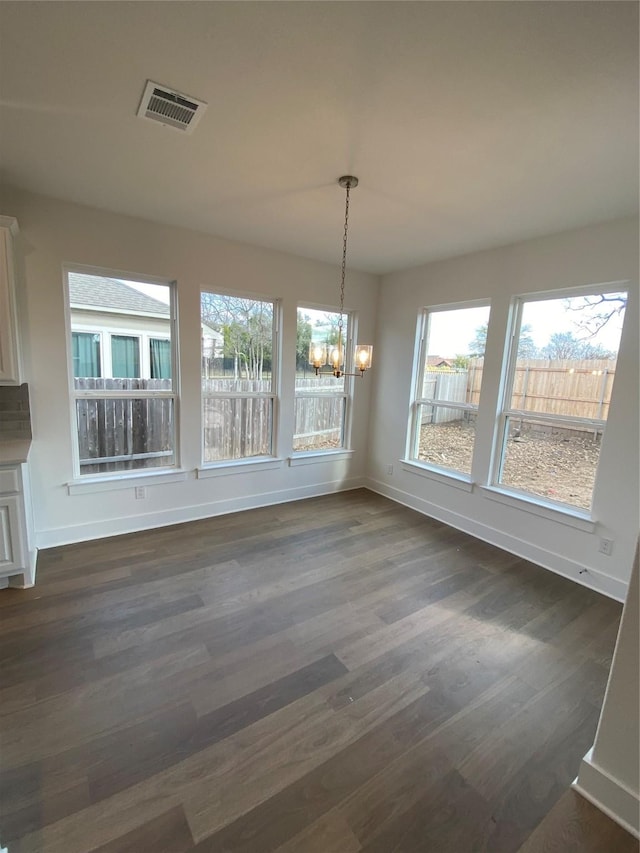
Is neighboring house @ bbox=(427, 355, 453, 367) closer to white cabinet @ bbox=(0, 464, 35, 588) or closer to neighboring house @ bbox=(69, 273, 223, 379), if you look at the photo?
neighboring house @ bbox=(69, 273, 223, 379)

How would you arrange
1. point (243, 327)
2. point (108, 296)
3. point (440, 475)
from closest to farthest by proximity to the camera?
point (108, 296) < point (243, 327) < point (440, 475)

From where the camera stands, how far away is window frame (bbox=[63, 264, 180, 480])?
3.01 m

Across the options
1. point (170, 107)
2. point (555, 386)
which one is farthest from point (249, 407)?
point (555, 386)

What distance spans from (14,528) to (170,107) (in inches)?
103

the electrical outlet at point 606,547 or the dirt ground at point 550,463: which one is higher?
the dirt ground at point 550,463

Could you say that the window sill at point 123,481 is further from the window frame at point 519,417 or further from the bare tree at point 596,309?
the bare tree at point 596,309

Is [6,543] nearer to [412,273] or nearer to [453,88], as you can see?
[453,88]

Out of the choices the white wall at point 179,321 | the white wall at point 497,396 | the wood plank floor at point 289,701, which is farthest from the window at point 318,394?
the wood plank floor at point 289,701

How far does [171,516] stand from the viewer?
3600mm

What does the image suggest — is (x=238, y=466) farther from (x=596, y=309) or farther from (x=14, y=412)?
(x=596, y=309)

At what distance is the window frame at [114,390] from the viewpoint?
301 centimetres

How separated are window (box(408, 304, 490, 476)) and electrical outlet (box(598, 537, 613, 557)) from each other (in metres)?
1.25

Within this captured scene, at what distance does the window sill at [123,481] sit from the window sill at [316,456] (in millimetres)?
1260

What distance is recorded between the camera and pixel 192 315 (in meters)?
3.43
